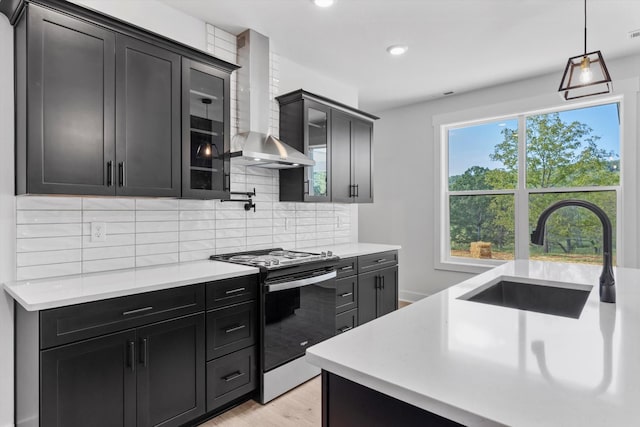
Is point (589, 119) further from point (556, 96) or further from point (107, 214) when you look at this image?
point (107, 214)

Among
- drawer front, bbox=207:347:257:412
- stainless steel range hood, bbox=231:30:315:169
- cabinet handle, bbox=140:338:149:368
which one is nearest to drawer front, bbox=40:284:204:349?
cabinet handle, bbox=140:338:149:368

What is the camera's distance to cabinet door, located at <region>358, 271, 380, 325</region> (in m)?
3.47

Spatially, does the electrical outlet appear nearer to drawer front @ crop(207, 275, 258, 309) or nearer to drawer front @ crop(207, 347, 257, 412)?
drawer front @ crop(207, 275, 258, 309)

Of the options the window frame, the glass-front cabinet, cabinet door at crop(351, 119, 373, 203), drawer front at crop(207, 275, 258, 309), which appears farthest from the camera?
cabinet door at crop(351, 119, 373, 203)

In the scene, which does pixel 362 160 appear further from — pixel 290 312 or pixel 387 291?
pixel 290 312

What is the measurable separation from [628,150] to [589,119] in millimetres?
526

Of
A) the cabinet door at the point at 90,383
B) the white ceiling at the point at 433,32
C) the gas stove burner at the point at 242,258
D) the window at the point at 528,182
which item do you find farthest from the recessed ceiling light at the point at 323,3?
the window at the point at 528,182

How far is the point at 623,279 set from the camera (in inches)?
79.0

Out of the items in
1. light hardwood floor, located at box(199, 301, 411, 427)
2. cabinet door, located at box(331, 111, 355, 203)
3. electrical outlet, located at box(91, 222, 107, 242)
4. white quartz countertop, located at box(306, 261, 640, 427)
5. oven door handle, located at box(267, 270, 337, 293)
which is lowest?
light hardwood floor, located at box(199, 301, 411, 427)

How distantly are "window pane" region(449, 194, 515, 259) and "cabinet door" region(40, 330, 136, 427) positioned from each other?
4.05 meters

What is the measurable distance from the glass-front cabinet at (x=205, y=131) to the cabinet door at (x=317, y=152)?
2.87ft

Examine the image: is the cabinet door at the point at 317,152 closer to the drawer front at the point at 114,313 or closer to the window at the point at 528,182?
the drawer front at the point at 114,313

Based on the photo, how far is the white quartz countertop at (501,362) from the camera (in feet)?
2.32

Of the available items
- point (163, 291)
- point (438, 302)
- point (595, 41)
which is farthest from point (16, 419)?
point (595, 41)
